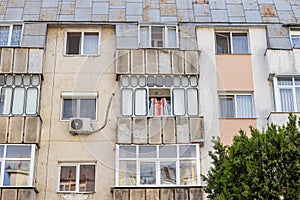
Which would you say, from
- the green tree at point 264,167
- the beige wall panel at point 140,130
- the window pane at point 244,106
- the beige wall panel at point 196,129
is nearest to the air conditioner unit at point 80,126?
the beige wall panel at point 140,130

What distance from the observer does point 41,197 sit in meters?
16.7

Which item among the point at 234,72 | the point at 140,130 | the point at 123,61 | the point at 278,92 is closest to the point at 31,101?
the point at 123,61

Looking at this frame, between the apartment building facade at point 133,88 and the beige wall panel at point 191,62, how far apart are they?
39 millimetres

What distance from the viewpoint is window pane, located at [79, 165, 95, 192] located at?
17.1 m

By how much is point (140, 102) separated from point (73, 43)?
358cm

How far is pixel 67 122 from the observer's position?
696 inches

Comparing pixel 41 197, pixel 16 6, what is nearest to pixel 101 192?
pixel 41 197

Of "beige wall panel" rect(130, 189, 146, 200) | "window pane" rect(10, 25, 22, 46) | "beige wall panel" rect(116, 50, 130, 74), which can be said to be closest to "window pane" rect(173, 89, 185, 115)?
"beige wall panel" rect(116, 50, 130, 74)

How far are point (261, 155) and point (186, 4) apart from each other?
870 cm

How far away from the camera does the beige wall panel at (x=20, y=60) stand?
1798 cm

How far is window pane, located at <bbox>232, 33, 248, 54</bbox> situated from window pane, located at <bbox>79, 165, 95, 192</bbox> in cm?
667

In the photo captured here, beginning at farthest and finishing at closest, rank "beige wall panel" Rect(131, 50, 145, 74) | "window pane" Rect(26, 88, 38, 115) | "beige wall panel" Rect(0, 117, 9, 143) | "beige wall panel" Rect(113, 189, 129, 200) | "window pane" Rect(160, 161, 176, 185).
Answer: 1. "beige wall panel" Rect(131, 50, 145, 74)
2. "window pane" Rect(26, 88, 38, 115)
3. "window pane" Rect(160, 161, 176, 185)
4. "beige wall panel" Rect(0, 117, 9, 143)
5. "beige wall panel" Rect(113, 189, 129, 200)

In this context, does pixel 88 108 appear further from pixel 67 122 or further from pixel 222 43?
pixel 222 43

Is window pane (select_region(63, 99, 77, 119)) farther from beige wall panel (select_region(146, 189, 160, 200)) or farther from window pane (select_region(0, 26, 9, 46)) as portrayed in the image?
beige wall panel (select_region(146, 189, 160, 200))
